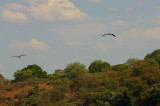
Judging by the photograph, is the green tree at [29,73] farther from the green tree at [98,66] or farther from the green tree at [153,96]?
the green tree at [153,96]

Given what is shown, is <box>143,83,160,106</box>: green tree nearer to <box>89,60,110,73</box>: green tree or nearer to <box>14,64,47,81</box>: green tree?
<box>89,60,110,73</box>: green tree

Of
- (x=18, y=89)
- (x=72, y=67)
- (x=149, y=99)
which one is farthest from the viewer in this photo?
(x=72, y=67)

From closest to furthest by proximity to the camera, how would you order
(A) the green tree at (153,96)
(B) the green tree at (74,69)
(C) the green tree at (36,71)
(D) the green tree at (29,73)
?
(A) the green tree at (153,96)
(B) the green tree at (74,69)
(D) the green tree at (29,73)
(C) the green tree at (36,71)

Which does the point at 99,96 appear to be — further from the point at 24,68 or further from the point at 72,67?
the point at 24,68

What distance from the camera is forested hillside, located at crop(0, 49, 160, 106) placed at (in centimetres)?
7344

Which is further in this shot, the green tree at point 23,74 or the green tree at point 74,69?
the green tree at point 23,74

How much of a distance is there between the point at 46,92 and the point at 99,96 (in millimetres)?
14866

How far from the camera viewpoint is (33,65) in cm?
11931

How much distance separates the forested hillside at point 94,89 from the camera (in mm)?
73438

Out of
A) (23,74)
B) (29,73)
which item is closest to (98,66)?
(29,73)

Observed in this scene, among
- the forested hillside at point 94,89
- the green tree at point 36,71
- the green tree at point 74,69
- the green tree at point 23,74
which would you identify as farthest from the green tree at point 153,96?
the green tree at point 36,71

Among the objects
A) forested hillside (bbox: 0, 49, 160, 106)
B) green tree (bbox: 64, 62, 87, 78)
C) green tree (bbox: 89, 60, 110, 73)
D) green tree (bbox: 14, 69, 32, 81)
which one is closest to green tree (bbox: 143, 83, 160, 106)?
forested hillside (bbox: 0, 49, 160, 106)

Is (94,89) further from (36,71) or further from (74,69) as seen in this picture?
(36,71)

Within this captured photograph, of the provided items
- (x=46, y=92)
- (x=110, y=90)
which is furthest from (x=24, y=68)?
(x=110, y=90)
